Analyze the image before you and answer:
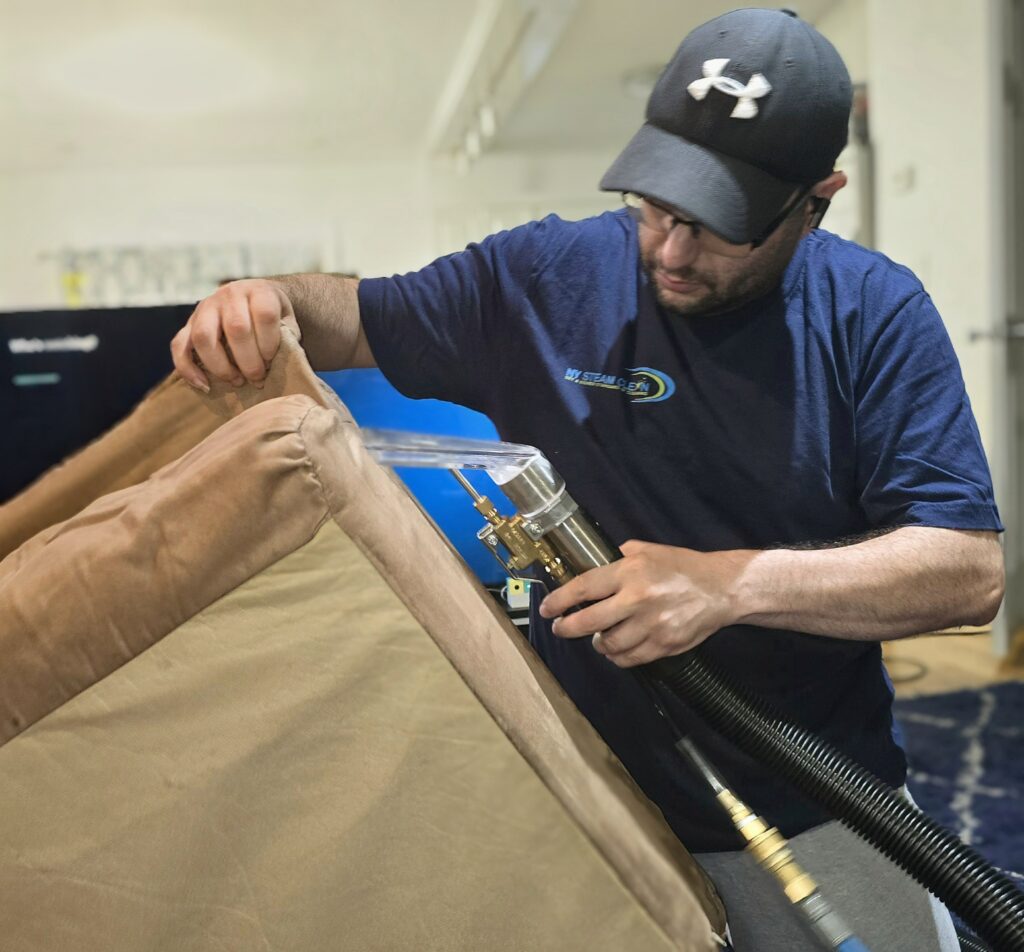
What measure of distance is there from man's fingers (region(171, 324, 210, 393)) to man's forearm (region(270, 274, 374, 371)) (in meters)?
0.11

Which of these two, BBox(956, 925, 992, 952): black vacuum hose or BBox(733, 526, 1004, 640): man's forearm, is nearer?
BBox(733, 526, 1004, 640): man's forearm

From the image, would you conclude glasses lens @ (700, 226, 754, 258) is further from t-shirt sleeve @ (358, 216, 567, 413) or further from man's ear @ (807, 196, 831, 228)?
t-shirt sleeve @ (358, 216, 567, 413)

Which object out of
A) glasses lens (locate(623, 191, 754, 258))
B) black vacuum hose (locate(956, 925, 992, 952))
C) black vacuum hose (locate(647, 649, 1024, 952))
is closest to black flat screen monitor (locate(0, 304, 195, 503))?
glasses lens (locate(623, 191, 754, 258))

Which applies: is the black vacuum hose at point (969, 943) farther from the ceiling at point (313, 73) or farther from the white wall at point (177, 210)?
the white wall at point (177, 210)

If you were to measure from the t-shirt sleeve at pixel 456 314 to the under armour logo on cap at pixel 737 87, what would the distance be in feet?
0.84

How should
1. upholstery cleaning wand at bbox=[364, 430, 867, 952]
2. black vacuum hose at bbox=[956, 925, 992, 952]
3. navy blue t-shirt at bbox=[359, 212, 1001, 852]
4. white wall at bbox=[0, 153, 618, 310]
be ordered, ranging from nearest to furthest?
upholstery cleaning wand at bbox=[364, 430, 867, 952], navy blue t-shirt at bbox=[359, 212, 1001, 852], black vacuum hose at bbox=[956, 925, 992, 952], white wall at bbox=[0, 153, 618, 310]

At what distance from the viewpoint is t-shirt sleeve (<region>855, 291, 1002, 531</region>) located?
0.82m

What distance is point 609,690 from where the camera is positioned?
96 centimetres

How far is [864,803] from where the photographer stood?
712 millimetres

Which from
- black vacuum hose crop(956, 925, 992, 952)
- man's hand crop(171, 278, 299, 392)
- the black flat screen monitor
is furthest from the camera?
the black flat screen monitor

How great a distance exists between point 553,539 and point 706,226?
11.9 inches

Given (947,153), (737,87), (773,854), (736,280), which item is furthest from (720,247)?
(947,153)

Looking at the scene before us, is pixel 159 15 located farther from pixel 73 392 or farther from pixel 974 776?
pixel 974 776

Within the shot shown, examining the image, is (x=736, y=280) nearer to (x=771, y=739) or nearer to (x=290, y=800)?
(x=771, y=739)
